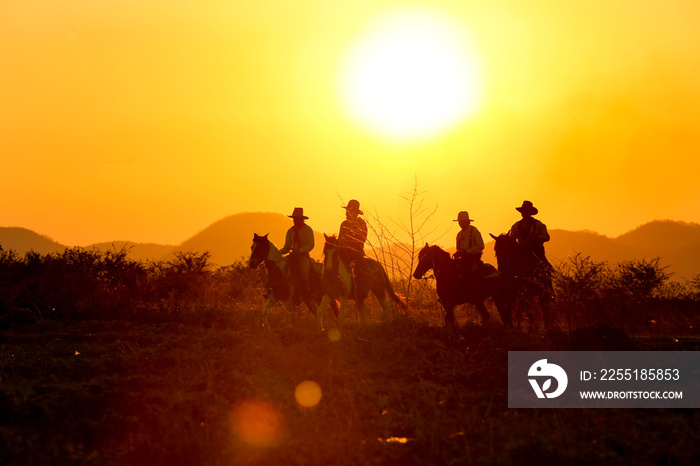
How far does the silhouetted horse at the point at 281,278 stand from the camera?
55.8 feet

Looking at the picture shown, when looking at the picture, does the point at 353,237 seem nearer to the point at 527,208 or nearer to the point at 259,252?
the point at 259,252

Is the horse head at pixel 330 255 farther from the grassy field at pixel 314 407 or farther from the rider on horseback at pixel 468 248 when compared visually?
the rider on horseback at pixel 468 248

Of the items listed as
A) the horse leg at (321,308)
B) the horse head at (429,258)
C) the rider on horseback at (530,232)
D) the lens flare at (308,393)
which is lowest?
the lens flare at (308,393)

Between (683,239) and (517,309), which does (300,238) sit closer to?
(517,309)

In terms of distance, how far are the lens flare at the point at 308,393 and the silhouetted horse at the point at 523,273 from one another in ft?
18.9

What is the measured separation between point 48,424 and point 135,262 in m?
16.8

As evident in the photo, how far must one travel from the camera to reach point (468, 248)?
591 inches

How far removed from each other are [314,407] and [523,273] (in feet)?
23.1

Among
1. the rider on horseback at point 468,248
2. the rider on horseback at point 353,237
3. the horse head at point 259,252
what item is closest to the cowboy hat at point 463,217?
the rider on horseback at point 468,248

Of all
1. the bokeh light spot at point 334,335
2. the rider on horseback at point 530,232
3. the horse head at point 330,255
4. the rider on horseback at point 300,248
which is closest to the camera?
the bokeh light spot at point 334,335

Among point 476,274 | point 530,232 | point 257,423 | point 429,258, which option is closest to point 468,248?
point 476,274

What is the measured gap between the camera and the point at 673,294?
21.7m

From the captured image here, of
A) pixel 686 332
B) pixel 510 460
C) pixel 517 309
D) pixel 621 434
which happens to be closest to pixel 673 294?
pixel 686 332

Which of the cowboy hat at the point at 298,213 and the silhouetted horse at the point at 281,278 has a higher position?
the cowboy hat at the point at 298,213
